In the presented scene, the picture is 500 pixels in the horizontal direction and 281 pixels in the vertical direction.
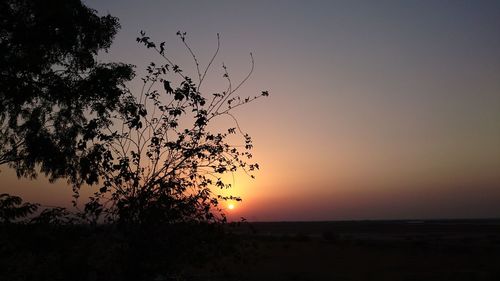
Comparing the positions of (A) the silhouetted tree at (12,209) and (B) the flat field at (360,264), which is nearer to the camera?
(A) the silhouetted tree at (12,209)

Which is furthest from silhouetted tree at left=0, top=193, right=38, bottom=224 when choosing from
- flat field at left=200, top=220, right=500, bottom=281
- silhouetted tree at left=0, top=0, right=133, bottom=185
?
flat field at left=200, top=220, right=500, bottom=281

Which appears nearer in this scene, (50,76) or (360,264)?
(50,76)

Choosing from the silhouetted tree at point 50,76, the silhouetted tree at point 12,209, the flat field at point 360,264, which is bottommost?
the flat field at point 360,264

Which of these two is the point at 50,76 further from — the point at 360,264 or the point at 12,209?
the point at 360,264

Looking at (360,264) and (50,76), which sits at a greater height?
(50,76)

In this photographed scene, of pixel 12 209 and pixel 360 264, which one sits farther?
pixel 360 264

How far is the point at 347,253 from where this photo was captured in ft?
102

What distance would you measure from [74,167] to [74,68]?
117 inches

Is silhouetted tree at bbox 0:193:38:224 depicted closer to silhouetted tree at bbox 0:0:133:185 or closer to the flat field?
silhouetted tree at bbox 0:0:133:185

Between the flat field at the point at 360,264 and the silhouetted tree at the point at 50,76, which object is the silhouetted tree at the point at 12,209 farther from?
the flat field at the point at 360,264

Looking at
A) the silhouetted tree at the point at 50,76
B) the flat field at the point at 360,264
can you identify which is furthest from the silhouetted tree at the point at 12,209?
the flat field at the point at 360,264

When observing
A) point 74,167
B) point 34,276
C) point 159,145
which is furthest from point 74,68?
point 34,276

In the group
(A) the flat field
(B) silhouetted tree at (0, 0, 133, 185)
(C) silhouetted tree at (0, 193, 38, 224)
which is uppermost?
(B) silhouetted tree at (0, 0, 133, 185)

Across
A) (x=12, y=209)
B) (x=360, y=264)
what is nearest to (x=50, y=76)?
(x=12, y=209)
